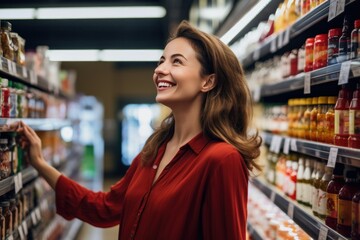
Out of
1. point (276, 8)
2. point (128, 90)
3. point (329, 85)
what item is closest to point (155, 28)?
point (128, 90)

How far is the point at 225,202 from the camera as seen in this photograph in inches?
75.7

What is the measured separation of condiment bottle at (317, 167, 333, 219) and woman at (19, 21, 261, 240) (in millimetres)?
469

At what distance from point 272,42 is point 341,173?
141 cm

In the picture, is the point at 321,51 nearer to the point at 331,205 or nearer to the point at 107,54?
the point at 331,205

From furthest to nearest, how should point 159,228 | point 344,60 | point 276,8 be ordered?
point 276,8, point 344,60, point 159,228

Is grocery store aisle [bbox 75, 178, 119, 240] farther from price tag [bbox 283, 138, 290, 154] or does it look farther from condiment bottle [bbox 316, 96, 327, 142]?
condiment bottle [bbox 316, 96, 327, 142]

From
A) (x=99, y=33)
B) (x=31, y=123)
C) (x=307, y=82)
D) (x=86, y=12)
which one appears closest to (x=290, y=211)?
(x=307, y=82)

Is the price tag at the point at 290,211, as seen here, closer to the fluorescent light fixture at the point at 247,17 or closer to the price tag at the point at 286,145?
the price tag at the point at 286,145

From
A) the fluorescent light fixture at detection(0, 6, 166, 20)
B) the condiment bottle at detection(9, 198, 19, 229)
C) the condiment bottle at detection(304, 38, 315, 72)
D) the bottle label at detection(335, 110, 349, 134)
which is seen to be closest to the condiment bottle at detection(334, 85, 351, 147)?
the bottle label at detection(335, 110, 349, 134)

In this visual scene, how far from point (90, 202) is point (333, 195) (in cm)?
123

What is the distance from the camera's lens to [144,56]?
1170 cm

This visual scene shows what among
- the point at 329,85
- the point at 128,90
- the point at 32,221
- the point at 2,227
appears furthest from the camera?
the point at 128,90

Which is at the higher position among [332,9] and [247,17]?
[247,17]

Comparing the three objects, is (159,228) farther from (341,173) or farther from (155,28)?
(155,28)
